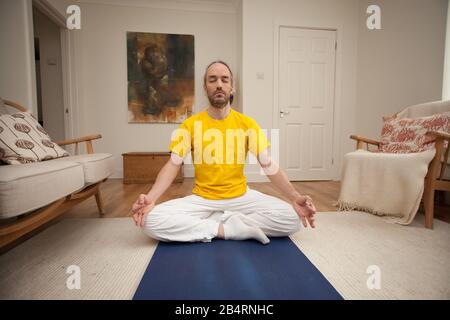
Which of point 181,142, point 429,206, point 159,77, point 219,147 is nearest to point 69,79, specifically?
point 159,77

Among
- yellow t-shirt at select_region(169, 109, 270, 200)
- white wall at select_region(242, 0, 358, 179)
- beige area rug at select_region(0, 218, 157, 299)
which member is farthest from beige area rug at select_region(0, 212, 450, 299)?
white wall at select_region(242, 0, 358, 179)

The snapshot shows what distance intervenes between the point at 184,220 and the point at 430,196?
1660 millimetres

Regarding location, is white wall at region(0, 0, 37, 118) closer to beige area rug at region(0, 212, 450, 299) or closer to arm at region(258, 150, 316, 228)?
beige area rug at region(0, 212, 450, 299)

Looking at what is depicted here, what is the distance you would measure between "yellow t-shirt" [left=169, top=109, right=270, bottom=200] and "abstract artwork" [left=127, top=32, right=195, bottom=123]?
275 centimetres

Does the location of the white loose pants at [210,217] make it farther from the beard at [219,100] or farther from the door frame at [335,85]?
the door frame at [335,85]

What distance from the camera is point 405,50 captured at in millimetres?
2934

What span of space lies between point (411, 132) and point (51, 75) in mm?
Result: 4860

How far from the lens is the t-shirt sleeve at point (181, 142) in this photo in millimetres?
1367

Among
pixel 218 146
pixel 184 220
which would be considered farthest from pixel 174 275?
pixel 218 146

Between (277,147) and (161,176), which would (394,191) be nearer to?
(161,176)

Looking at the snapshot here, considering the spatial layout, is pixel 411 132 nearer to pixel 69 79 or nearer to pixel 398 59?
pixel 398 59

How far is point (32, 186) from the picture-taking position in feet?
3.27

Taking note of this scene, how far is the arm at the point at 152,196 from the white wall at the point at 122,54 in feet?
9.49

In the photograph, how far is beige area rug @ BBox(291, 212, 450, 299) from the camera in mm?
972
